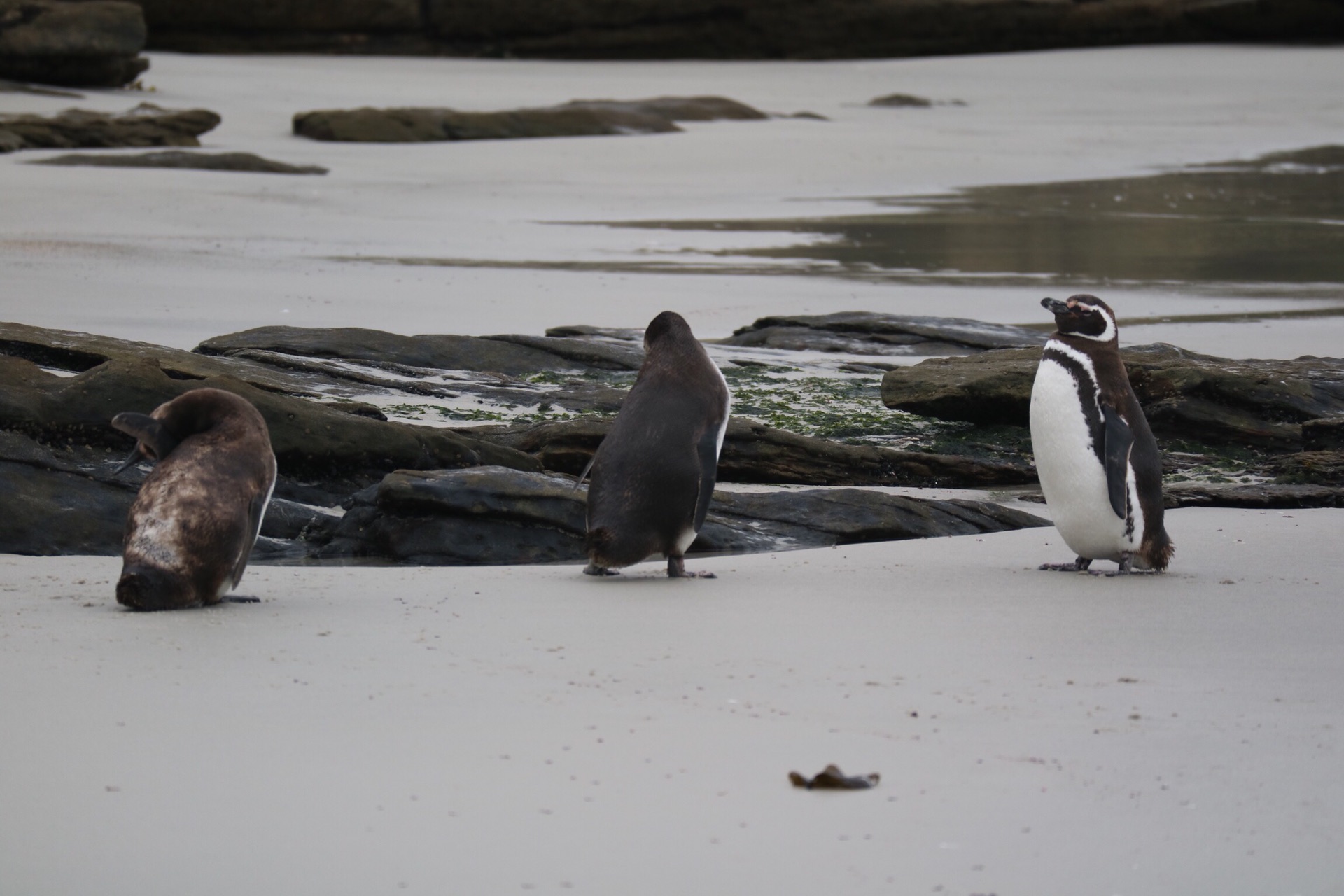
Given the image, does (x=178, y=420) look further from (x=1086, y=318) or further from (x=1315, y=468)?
(x=1315, y=468)

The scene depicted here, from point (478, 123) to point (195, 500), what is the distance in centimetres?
1575

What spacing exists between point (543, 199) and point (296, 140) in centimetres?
474

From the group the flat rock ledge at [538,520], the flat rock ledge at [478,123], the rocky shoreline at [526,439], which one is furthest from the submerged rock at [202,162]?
the flat rock ledge at [538,520]

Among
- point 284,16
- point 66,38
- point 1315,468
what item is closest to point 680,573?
point 1315,468

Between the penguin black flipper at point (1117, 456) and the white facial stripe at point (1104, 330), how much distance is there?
26 cm

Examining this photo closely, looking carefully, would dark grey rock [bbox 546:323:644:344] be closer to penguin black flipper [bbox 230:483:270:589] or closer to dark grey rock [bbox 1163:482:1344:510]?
dark grey rock [bbox 1163:482:1344:510]

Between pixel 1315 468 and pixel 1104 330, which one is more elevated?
pixel 1104 330

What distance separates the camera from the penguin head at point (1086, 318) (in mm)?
5828

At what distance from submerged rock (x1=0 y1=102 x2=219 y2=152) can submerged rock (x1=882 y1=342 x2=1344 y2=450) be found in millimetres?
11256

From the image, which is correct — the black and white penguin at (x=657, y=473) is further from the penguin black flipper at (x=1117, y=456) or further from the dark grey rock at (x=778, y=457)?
the penguin black flipper at (x=1117, y=456)

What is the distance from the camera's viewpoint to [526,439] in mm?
7027

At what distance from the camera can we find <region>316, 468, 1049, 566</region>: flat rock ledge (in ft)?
19.0

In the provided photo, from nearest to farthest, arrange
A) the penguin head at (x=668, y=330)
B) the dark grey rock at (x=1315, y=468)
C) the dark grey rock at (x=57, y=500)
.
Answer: the dark grey rock at (x=57, y=500) → the penguin head at (x=668, y=330) → the dark grey rock at (x=1315, y=468)

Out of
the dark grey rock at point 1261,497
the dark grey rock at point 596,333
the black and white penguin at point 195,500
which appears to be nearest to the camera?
the black and white penguin at point 195,500
